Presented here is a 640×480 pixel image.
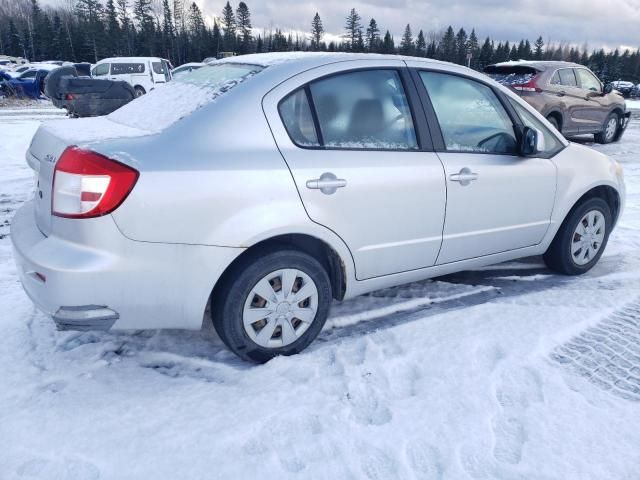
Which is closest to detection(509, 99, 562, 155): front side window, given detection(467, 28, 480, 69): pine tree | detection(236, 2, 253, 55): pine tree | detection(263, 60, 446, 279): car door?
detection(263, 60, 446, 279): car door

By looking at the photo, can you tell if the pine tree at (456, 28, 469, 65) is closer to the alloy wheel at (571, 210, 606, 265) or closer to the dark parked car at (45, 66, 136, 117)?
the dark parked car at (45, 66, 136, 117)

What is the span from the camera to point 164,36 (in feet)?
229

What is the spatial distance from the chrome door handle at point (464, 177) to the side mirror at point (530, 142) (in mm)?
462

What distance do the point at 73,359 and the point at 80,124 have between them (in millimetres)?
1345

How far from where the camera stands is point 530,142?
3.42 meters

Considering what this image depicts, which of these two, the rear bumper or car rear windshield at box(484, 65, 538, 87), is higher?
car rear windshield at box(484, 65, 538, 87)

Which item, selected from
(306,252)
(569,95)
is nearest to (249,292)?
(306,252)

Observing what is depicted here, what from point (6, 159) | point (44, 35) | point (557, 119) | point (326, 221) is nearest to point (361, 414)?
point (326, 221)

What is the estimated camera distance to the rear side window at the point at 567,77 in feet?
34.3

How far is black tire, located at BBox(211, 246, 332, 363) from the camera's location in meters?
2.62

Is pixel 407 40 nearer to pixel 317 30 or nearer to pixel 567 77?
pixel 317 30

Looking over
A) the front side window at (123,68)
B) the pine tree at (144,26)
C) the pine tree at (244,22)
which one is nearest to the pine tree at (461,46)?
the pine tree at (244,22)

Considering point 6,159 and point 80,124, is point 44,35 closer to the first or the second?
point 6,159

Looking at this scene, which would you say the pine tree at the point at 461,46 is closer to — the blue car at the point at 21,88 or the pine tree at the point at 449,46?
the pine tree at the point at 449,46
